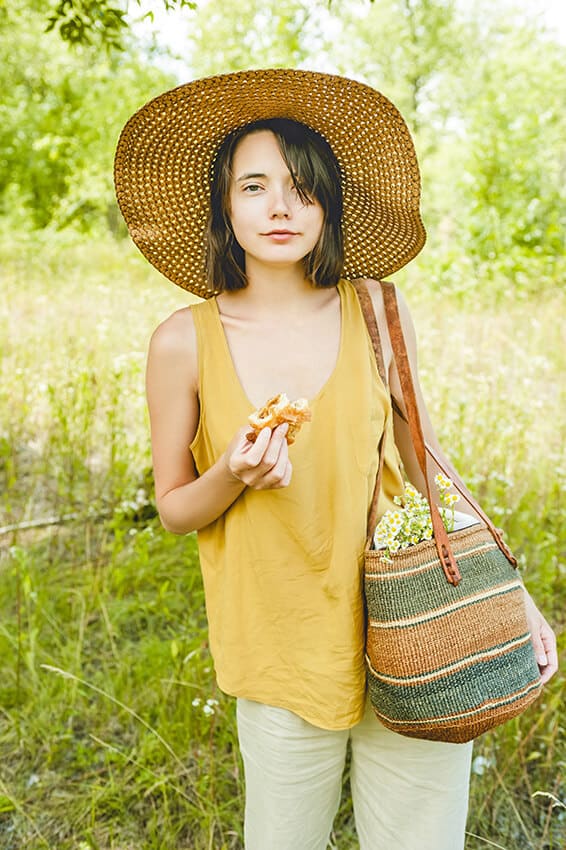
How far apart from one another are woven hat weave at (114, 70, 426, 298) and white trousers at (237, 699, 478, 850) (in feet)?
2.77

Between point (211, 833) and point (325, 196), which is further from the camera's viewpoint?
point (211, 833)

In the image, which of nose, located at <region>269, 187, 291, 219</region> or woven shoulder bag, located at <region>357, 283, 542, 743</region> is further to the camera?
nose, located at <region>269, 187, 291, 219</region>

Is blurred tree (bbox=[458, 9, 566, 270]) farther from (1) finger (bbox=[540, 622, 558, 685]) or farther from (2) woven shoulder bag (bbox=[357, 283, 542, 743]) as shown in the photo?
(2) woven shoulder bag (bbox=[357, 283, 542, 743])

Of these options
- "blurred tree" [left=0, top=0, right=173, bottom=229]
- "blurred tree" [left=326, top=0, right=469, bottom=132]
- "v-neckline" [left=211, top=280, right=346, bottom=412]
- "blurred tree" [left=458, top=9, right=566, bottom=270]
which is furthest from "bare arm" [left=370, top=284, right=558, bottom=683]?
"blurred tree" [left=326, top=0, right=469, bottom=132]

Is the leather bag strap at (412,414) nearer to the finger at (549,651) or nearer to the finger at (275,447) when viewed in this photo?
the finger at (549,651)

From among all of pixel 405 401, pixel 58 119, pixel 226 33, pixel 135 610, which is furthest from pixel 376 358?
pixel 58 119

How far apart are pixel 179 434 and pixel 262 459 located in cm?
30

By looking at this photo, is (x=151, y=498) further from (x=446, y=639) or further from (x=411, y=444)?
(x=446, y=639)

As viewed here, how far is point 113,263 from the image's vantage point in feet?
25.2

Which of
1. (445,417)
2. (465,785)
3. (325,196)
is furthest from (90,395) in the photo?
(465,785)

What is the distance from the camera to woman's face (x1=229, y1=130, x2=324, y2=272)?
1.28 meters

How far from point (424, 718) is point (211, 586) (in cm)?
45

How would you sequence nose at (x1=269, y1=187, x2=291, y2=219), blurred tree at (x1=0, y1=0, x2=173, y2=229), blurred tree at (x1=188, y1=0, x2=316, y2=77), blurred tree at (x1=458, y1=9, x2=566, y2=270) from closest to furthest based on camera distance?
nose at (x1=269, y1=187, x2=291, y2=219)
blurred tree at (x1=458, y1=9, x2=566, y2=270)
blurred tree at (x1=188, y1=0, x2=316, y2=77)
blurred tree at (x1=0, y1=0, x2=173, y2=229)

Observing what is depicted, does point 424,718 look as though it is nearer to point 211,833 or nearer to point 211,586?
point 211,586
